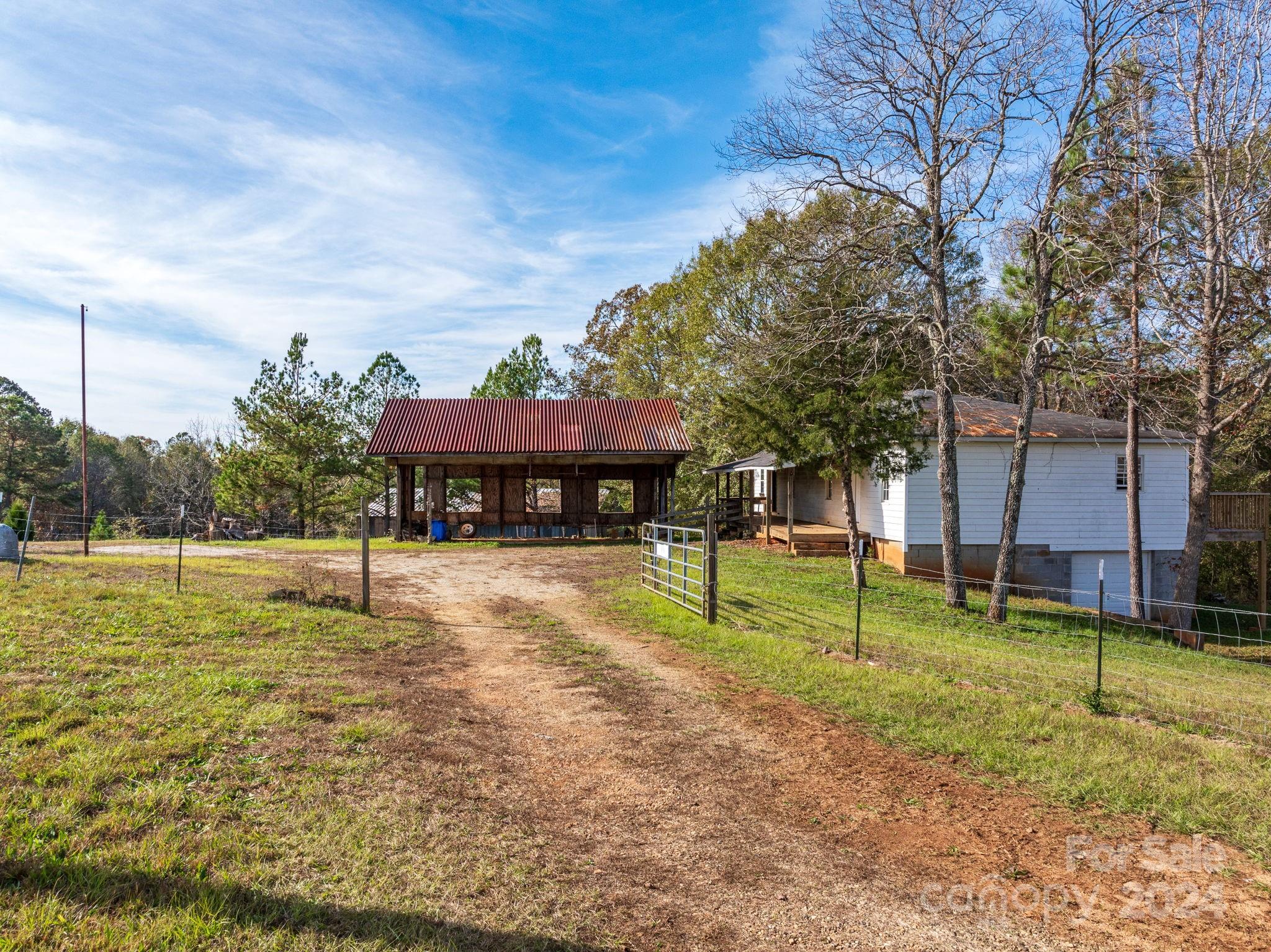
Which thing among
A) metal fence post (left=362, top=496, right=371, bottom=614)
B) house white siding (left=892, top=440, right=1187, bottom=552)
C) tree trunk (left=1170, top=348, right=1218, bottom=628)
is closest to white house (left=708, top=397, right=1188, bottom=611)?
house white siding (left=892, top=440, right=1187, bottom=552)

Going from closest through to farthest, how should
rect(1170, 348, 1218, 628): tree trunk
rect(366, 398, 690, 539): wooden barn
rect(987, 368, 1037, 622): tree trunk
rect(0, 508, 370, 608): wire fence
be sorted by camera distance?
rect(0, 508, 370, 608): wire fence < rect(987, 368, 1037, 622): tree trunk < rect(1170, 348, 1218, 628): tree trunk < rect(366, 398, 690, 539): wooden barn

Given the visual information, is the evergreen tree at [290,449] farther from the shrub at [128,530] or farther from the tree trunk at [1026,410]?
the tree trunk at [1026,410]

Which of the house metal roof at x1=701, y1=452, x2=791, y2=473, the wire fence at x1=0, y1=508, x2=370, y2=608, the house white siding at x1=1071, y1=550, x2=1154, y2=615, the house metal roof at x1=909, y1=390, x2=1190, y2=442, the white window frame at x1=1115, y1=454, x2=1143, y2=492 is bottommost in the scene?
the house white siding at x1=1071, y1=550, x2=1154, y2=615

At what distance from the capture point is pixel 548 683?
7137 mm

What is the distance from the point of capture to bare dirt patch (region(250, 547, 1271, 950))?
3230 mm

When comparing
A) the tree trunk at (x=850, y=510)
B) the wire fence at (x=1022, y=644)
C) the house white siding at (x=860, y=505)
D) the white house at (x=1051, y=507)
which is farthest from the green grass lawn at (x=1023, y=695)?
the house white siding at (x=860, y=505)

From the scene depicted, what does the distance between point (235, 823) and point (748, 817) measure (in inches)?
112

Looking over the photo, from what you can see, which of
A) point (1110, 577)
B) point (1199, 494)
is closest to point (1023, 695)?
point (1199, 494)

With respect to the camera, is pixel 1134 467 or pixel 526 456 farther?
pixel 526 456

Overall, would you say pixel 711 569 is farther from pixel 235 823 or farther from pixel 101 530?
pixel 101 530

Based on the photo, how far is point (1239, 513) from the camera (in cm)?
1938

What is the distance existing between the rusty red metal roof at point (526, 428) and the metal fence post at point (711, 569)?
12.6 meters

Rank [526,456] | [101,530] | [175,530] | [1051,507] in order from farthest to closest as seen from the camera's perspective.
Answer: [175,530] → [101,530] → [526,456] → [1051,507]

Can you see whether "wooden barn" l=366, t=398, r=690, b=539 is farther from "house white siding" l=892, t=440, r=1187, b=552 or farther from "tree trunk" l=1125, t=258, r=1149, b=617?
"tree trunk" l=1125, t=258, r=1149, b=617
